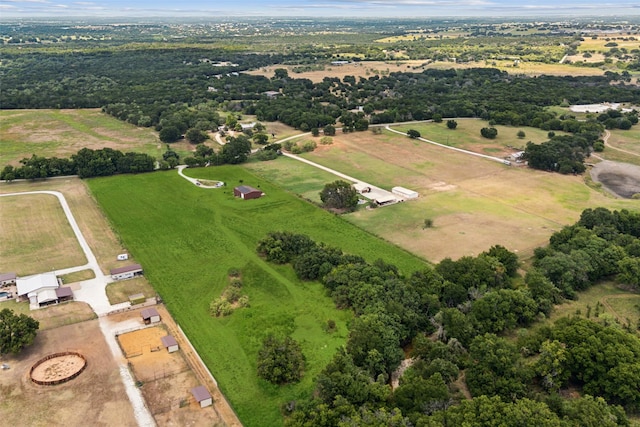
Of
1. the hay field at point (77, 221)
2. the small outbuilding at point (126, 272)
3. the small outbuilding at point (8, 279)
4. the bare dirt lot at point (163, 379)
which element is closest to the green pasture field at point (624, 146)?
the small outbuilding at point (126, 272)

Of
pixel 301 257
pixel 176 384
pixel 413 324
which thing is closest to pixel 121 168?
pixel 301 257

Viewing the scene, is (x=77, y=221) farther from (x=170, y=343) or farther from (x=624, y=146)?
(x=624, y=146)

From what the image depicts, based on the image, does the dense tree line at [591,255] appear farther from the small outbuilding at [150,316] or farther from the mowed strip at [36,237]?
the mowed strip at [36,237]

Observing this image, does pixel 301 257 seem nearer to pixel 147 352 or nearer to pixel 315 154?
pixel 147 352

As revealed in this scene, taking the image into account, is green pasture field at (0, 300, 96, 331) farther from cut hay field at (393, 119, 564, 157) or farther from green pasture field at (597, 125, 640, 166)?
green pasture field at (597, 125, 640, 166)

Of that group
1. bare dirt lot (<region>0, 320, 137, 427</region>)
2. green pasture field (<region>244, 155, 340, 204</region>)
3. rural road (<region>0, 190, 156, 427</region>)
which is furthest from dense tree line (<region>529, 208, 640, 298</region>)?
bare dirt lot (<region>0, 320, 137, 427</region>)

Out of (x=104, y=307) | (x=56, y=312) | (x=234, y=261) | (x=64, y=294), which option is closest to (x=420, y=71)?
(x=234, y=261)
